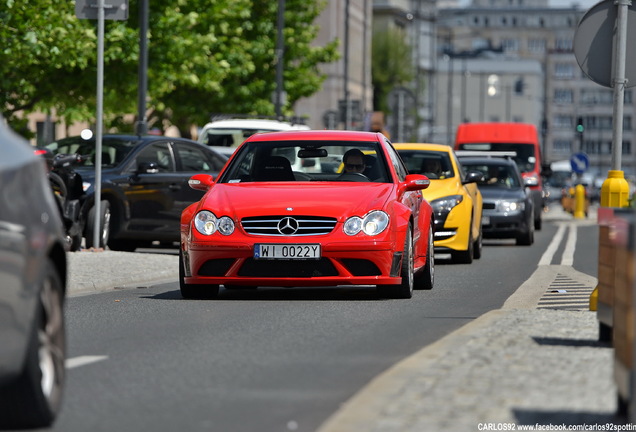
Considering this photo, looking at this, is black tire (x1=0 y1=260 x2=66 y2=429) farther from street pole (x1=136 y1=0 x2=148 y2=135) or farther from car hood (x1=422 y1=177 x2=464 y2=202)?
street pole (x1=136 y1=0 x2=148 y2=135)

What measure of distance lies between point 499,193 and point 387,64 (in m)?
97.6

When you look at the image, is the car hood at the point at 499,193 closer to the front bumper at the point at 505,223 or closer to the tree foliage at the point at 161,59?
the front bumper at the point at 505,223

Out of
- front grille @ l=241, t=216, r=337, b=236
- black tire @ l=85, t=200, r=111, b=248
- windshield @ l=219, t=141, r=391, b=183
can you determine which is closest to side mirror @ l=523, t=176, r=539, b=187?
black tire @ l=85, t=200, r=111, b=248

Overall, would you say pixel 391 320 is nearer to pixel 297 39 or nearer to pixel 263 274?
pixel 263 274

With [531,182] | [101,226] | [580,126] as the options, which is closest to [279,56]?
[580,126]

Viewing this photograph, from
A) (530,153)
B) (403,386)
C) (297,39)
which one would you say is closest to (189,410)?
(403,386)

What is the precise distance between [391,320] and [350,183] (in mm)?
2747

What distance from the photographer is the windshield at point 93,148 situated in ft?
72.7

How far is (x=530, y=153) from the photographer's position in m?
45.0

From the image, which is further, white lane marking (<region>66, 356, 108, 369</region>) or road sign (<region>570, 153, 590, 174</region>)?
road sign (<region>570, 153, 590, 174</region>)

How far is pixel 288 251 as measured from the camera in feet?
45.2

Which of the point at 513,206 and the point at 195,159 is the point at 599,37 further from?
the point at 513,206

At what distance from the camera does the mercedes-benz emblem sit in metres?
13.8

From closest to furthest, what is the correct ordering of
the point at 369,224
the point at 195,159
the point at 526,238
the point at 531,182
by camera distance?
the point at 369,224
the point at 195,159
the point at 526,238
the point at 531,182
